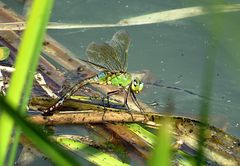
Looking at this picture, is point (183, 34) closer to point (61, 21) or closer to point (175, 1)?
point (175, 1)

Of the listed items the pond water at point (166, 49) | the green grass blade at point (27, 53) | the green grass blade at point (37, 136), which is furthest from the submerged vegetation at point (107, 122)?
the green grass blade at point (37, 136)

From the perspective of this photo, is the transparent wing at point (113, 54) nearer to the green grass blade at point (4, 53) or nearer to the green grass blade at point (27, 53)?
the green grass blade at point (4, 53)

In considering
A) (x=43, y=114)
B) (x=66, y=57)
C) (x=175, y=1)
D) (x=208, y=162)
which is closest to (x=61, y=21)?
(x=66, y=57)

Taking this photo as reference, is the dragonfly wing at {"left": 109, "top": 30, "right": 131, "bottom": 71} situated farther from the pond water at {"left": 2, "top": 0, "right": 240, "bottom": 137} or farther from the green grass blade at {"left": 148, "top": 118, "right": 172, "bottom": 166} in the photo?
the green grass blade at {"left": 148, "top": 118, "right": 172, "bottom": 166}

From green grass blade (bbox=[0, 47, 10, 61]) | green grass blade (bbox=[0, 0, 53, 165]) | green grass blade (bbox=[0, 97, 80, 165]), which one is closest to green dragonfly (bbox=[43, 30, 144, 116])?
green grass blade (bbox=[0, 47, 10, 61])

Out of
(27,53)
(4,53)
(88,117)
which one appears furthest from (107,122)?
(27,53)

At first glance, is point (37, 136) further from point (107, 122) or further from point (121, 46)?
point (121, 46)

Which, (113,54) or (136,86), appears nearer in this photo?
(136,86)
